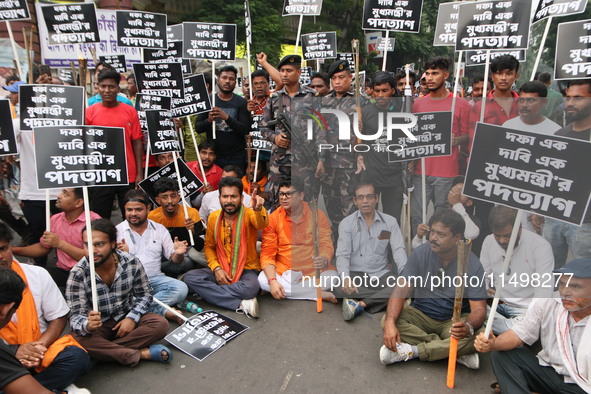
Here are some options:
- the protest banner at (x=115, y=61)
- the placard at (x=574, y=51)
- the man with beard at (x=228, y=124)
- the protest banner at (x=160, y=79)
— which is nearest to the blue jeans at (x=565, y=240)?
the placard at (x=574, y=51)

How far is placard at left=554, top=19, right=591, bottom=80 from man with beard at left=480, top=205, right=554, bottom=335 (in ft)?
7.12

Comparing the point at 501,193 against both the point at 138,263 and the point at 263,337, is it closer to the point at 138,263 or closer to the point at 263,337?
the point at 263,337

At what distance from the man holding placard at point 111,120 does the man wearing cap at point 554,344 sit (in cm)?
Result: 412

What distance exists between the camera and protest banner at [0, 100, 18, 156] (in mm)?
3932

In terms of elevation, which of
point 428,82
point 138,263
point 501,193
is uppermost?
point 428,82

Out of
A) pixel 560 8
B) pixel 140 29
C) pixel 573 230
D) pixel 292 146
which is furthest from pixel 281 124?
pixel 560 8

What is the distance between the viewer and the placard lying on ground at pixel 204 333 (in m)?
3.56

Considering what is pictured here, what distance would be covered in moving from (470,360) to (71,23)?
6.15 meters

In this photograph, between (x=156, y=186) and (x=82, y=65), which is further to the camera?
(x=82, y=65)

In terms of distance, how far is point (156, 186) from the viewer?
16.3 feet

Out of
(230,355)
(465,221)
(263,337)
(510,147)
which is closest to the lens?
(510,147)

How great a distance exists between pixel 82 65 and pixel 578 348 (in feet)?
19.8

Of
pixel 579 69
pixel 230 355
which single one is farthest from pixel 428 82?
pixel 230 355

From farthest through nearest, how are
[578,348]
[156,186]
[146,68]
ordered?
[146,68] → [156,186] → [578,348]
